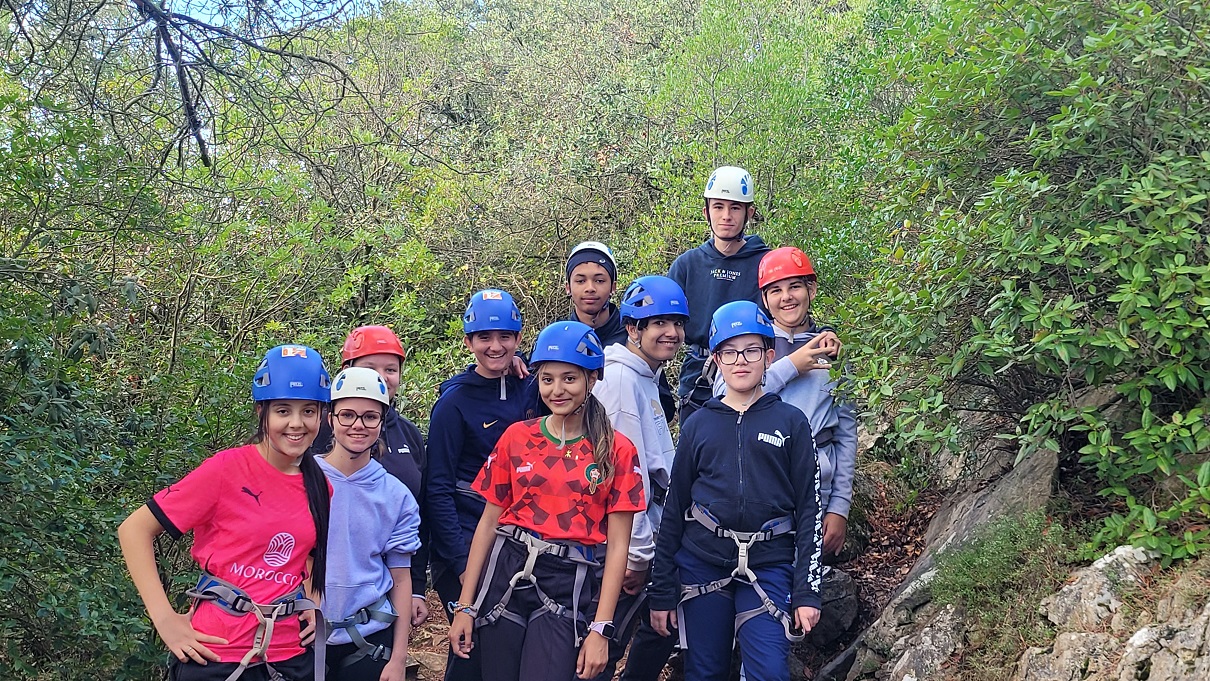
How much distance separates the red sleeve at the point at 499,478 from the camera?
4320 mm

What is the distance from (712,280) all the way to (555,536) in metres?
2.19

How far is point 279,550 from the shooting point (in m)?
3.55

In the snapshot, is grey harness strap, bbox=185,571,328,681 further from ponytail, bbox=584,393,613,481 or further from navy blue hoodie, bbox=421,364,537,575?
A: ponytail, bbox=584,393,613,481

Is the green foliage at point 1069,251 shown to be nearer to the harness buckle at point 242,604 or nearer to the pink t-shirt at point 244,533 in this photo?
the pink t-shirt at point 244,533

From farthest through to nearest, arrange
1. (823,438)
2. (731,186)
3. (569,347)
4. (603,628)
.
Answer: (731,186), (823,438), (569,347), (603,628)

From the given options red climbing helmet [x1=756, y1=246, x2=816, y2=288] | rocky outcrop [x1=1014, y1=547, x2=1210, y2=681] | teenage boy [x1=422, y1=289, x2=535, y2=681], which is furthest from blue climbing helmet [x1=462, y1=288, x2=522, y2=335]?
rocky outcrop [x1=1014, y1=547, x2=1210, y2=681]

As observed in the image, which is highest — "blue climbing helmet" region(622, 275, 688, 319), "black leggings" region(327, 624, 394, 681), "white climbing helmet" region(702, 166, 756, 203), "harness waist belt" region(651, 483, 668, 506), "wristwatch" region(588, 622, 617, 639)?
"white climbing helmet" region(702, 166, 756, 203)

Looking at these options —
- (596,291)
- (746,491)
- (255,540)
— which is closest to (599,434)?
(746,491)

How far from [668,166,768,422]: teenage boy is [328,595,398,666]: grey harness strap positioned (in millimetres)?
2386

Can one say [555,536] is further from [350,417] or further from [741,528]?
[350,417]

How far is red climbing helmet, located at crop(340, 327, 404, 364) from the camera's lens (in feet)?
15.4

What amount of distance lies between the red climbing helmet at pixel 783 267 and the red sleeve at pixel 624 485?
145 cm

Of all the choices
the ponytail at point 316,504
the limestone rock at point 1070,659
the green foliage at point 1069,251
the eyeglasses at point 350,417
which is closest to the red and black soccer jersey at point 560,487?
the eyeglasses at point 350,417

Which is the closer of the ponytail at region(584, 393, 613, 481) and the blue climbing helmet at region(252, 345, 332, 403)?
the blue climbing helmet at region(252, 345, 332, 403)
